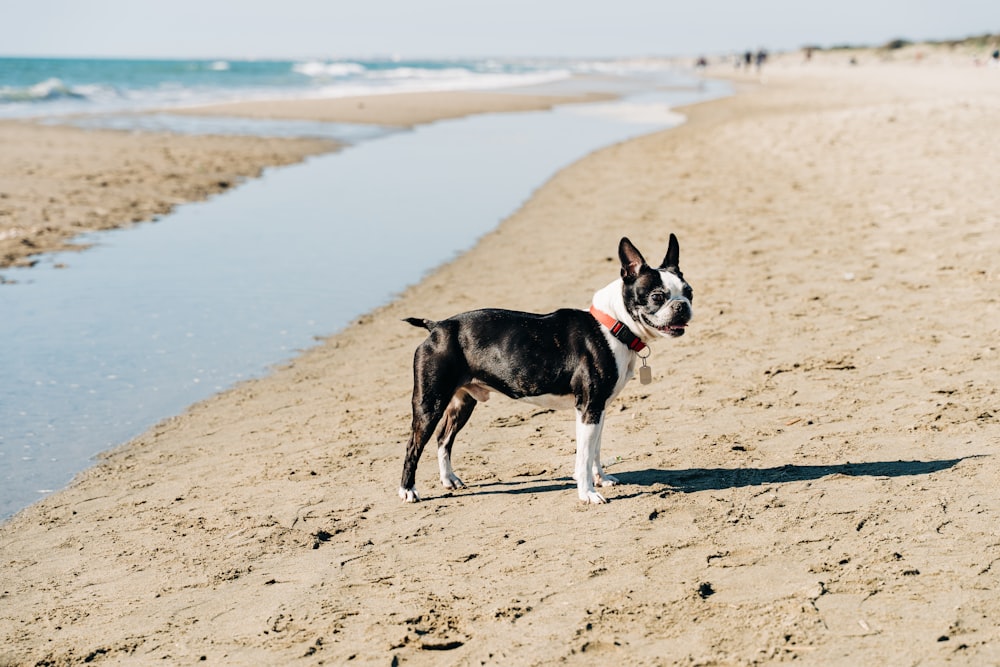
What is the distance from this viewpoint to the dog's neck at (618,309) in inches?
222

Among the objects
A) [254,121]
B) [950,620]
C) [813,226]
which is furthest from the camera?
[254,121]

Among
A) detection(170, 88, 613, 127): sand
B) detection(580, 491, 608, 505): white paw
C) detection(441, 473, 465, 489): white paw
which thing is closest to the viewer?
detection(580, 491, 608, 505): white paw

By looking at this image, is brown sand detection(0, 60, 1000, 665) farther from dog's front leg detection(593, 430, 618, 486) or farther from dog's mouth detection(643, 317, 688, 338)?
dog's mouth detection(643, 317, 688, 338)

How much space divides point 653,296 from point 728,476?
1.37m

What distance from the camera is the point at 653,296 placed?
18.1 feet

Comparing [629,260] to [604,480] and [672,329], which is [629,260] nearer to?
[672,329]

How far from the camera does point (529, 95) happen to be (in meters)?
56.1

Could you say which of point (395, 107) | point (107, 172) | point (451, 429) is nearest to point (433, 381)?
point (451, 429)

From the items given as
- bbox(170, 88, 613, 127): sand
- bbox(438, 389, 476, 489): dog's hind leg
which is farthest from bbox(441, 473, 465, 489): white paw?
bbox(170, 88, 613, 127): sand

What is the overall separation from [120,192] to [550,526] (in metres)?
16.4

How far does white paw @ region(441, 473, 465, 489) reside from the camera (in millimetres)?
6121

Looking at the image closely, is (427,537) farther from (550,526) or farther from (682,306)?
(682,306)

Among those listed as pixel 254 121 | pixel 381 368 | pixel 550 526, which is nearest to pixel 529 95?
pixel 254 121

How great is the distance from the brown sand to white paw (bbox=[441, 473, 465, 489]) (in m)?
0.08
